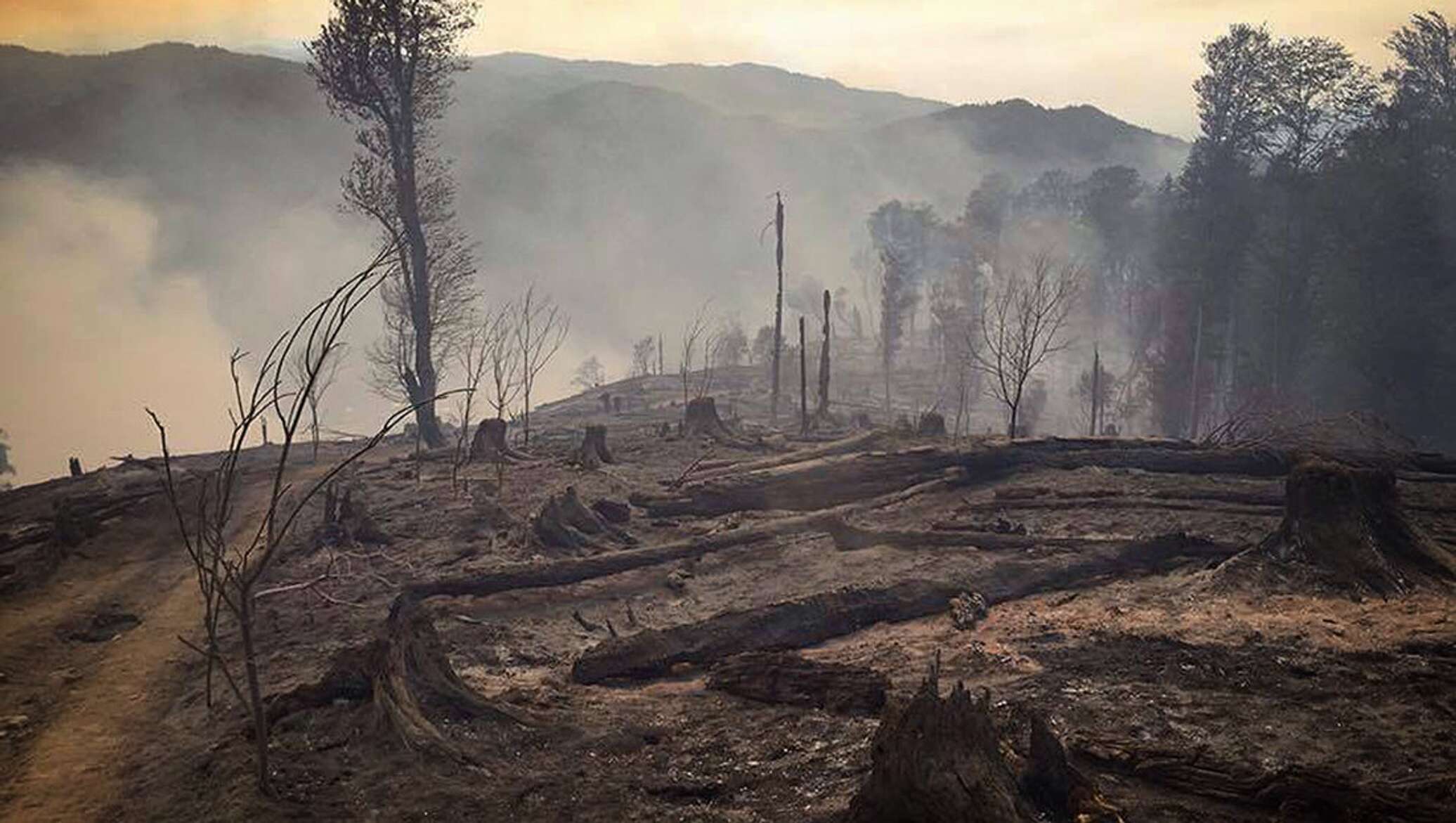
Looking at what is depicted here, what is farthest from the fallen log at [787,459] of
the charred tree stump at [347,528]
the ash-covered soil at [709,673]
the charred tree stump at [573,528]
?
the charred tree stump at [347,528]

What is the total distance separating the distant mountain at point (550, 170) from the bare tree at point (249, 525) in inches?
4172

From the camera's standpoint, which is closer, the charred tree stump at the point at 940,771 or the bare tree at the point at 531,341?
the charred tree stump at the point at 940,771

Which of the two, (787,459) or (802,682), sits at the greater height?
(787,459)

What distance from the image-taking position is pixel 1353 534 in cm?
1069

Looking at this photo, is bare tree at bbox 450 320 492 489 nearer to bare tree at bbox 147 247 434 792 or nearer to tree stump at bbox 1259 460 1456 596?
bare tree at bbox 147 247 434 792

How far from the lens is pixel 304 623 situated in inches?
464

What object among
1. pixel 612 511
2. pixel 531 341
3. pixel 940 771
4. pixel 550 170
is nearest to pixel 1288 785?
pixel 940 771

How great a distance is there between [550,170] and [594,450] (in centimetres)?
15759

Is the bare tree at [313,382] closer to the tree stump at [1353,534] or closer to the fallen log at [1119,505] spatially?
the tree stump at [1353,534]

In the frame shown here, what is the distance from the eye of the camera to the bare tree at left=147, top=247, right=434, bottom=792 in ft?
17.4

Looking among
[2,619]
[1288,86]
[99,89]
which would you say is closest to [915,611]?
[2,619]

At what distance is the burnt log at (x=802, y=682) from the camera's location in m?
8.08

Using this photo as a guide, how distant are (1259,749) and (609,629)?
7488 millimetres

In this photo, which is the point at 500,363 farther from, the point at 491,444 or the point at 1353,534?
the point at 1353,534
